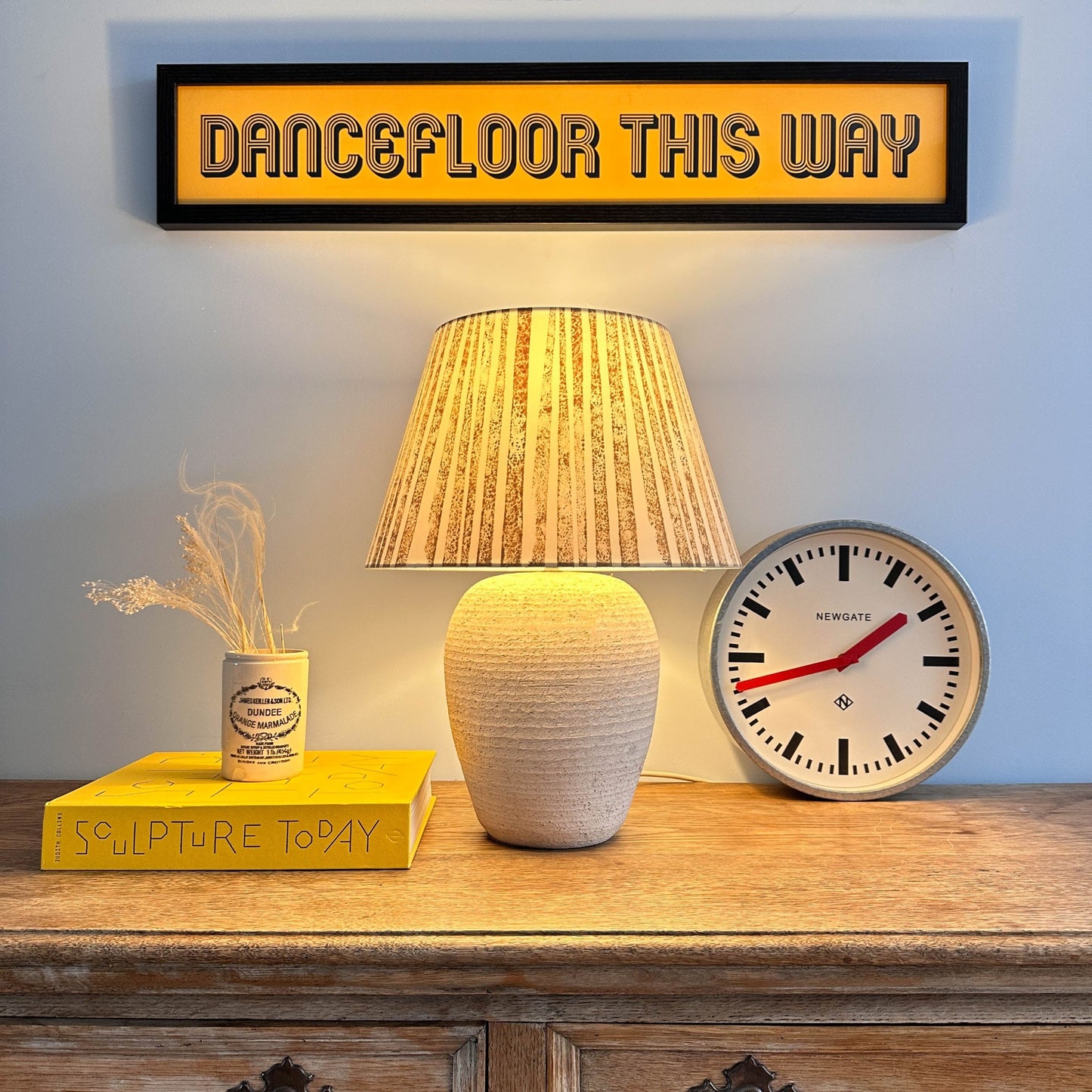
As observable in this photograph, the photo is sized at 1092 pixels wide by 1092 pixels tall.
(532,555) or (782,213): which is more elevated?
(782,213)

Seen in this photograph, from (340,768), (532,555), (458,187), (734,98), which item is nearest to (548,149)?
(458,187)

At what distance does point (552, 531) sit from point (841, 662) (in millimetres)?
455

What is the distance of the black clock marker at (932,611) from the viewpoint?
101 cm

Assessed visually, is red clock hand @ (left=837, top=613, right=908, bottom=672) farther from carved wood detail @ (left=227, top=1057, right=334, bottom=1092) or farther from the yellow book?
carved wood detail @ (left=227, top=1057, right=334, bottom=1092)

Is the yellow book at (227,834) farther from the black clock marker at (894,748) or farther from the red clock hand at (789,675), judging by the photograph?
the black clock marker at (894,748)

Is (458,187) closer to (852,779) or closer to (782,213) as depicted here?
(782,213)

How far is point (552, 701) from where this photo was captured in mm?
781

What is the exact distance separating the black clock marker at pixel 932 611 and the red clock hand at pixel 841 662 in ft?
0.06

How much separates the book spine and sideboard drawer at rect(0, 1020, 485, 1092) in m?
0.13

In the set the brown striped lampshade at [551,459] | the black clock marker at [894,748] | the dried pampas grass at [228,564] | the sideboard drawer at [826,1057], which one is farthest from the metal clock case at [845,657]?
the dried pampas grass at [228,564]

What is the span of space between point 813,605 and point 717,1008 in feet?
1.61

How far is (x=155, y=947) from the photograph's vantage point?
2.04ft

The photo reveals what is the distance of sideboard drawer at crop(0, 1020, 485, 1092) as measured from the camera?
25.7 inches

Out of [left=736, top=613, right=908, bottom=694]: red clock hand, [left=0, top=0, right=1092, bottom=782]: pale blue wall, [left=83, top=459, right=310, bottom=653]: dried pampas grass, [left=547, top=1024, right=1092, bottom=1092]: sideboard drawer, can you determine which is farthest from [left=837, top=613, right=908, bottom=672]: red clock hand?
[left=83, top=459, right=310, bottom=653]: dried pampas grass
